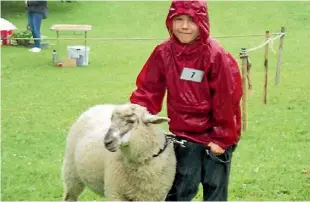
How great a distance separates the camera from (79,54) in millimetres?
18000

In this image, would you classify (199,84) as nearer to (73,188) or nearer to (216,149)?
(216,149)

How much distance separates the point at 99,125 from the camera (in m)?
5.36

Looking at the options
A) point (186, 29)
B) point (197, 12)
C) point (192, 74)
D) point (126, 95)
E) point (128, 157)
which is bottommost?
point (126, 95)

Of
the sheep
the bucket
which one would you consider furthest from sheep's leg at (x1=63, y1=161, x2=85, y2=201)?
the bucket

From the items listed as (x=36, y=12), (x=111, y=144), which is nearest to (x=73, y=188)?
(x=111, y=144)

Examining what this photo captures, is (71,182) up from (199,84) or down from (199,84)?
down

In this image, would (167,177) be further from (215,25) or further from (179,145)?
(215,25)

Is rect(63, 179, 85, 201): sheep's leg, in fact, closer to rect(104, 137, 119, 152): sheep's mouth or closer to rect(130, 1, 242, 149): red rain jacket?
rect(130, 1, 242, 149): red rain jacket

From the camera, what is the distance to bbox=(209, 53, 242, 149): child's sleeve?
444cm

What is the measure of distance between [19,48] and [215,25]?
8.37 m

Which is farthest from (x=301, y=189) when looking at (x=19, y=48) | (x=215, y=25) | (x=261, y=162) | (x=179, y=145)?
(x=215, y=25)

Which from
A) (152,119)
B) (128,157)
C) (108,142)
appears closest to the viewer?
(108,142)

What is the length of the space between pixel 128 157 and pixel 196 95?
0.63 metres

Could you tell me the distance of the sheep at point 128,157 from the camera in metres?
4.45
